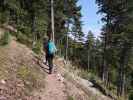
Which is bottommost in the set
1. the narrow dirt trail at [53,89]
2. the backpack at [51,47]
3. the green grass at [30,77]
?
the narrow dirt trail at [53,89]

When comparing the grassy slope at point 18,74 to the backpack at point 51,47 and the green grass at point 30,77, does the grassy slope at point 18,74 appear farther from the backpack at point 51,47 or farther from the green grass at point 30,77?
the backpack at point 51,47

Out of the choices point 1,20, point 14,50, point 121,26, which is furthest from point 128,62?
point 14,50

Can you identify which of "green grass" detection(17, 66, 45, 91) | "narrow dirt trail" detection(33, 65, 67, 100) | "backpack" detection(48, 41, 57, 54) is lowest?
"narrow dirt trail" detection(33, 65, 67, 100)

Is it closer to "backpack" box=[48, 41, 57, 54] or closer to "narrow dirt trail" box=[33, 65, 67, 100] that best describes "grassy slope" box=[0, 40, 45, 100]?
"narrow dirt trail" box=[33, 65, 67, 100]

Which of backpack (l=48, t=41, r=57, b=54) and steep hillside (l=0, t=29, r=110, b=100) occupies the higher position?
backpack (l=48, t=41, r=57, b=54)

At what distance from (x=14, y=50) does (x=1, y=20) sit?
9.94 metres

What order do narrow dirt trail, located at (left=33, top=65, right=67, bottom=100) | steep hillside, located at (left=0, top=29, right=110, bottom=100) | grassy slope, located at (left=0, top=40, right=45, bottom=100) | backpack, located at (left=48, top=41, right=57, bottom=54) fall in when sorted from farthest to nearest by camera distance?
backpack, located at (left=48, top=41, right=57, bottom=54) → narrow dirt trail, located at (left=33, top=65, right=67, bottom=100) → steep hillside, located at (left=0, top=29, right=110, bottom=100) → grassy slope, located at (left=0, top=40, right=45, bottom=100)

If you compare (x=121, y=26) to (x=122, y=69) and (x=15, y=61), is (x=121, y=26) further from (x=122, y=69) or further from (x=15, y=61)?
(x=15, y=61)

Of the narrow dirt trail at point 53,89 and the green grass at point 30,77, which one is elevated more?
the green grass at point 30,77

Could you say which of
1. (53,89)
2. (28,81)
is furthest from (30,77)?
(53,89)

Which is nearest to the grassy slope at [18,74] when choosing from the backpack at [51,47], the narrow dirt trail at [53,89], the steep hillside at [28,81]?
the steep hillside at [28,81]

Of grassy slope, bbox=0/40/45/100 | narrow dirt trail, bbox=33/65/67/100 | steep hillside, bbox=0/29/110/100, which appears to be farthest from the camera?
narrow dirt trail, bbox=33/65/67/100

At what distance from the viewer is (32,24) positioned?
44531 mm

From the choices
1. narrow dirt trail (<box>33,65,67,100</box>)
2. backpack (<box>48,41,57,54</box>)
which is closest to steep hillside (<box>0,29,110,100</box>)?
narrow dirt trail (<box>33,65,67,100</box>)
